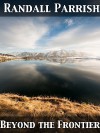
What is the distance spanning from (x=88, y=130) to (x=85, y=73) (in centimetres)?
1272

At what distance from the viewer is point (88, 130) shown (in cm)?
909

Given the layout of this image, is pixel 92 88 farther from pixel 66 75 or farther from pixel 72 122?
pixel 72 122

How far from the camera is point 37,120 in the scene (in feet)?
30.4

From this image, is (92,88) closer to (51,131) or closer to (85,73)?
(85,73)

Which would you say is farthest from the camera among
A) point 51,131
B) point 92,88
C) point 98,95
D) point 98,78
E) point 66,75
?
point 66,75

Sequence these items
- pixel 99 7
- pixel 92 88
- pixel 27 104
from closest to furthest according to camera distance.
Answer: pixel 99 7 → pixel 27 104 → pixel 92 88

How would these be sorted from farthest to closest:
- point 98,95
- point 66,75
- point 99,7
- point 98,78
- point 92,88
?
point 66,75 → point 98,78 → point 92,88 → point 98,95 → point 99,7

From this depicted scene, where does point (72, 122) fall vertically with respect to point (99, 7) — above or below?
below

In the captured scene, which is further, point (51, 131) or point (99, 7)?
point (99, 7)

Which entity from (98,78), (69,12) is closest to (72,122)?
(69,12)

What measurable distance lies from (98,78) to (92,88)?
2.71m

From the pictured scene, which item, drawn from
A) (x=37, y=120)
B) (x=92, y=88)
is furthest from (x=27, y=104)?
(x=92, y=88)

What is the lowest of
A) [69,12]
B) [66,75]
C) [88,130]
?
[88,130]

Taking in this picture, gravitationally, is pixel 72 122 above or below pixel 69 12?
below
